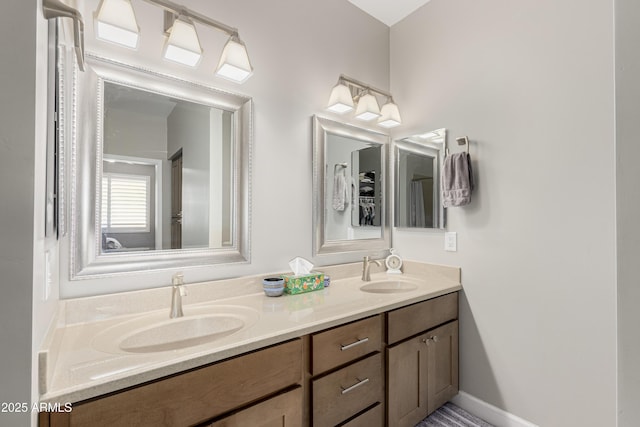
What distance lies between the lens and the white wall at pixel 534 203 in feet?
4.66

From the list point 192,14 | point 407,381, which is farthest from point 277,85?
point 407,381

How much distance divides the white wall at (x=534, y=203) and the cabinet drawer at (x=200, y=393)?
4.29 ft

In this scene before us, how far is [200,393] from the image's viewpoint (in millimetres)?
914

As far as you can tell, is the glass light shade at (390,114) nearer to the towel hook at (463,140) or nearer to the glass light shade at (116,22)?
the towel hook at (463,140)

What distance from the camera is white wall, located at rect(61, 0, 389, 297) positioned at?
1.49 m

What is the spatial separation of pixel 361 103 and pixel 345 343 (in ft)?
4.99

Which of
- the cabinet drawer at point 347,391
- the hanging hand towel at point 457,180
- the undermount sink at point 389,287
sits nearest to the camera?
the cabinet drawer at point 347,391

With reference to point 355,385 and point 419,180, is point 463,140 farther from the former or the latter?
point 355,385

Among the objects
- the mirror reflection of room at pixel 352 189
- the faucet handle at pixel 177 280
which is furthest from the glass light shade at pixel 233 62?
the faucet handle at pixel 177 280

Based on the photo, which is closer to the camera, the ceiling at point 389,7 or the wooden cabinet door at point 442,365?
the wooden cabinet door at point 442,365

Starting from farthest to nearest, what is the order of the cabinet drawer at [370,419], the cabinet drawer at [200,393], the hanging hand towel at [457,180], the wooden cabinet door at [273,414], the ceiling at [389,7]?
the ceiling at [389,7] < the hanging hand towel at [457,180] < the cabinet drawer at [370,419] < the wooden cabinet door at [273,414] < the cabinet drawer at [200,393]

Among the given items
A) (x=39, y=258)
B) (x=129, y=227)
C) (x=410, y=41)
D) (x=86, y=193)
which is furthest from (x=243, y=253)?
(x=410, y=41)

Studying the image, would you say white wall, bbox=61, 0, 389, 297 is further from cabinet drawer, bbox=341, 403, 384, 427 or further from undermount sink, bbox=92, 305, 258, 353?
cabinet drawer, bbox=341, 403, 384, 427

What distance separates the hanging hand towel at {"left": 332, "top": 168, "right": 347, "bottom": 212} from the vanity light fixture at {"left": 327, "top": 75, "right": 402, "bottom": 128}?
0.41 m
